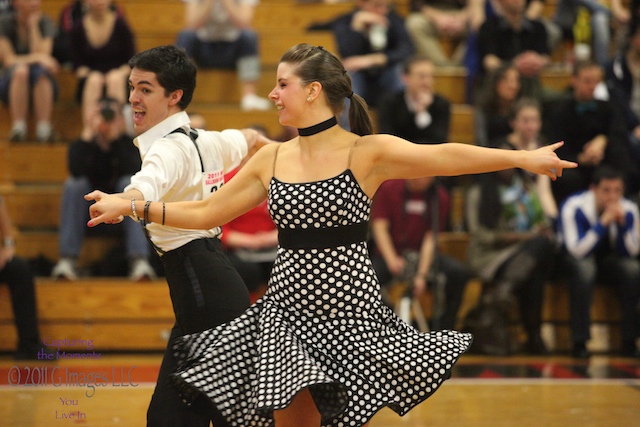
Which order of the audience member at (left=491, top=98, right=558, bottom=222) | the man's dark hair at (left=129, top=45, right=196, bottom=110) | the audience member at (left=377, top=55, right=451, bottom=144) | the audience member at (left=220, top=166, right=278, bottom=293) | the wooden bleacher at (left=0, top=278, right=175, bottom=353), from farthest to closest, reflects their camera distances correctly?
the audience member at (left=377, top=55, right=451, bottom=144), the audience member at (left=491, top=98, right=558, bottom=222), the audience member at (left=220, top=166, right=278, bottom=293), the wooden bleacher at (left=0, top=278, right=175, bottom=353), the man's dark hair at (left=129, top=45, right=196, bottom=110)

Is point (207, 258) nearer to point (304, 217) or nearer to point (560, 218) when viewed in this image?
point (304, 217)

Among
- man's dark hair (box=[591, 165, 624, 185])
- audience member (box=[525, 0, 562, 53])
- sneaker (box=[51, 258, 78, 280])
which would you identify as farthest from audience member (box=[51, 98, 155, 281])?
audience member (box=[525, 0, 562, 53])

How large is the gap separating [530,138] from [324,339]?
4.77m

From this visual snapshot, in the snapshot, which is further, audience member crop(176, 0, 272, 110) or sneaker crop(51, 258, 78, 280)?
audience member crop(176, 0, 272, 110)

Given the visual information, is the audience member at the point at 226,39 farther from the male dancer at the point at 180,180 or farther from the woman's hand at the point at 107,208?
the woman's hand at the point at 107,208

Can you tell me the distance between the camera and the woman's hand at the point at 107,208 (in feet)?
10.2

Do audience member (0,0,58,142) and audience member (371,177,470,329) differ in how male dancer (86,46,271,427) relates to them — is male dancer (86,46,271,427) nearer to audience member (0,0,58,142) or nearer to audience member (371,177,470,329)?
audience member (371,177,470,329)

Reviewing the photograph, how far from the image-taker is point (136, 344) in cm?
685

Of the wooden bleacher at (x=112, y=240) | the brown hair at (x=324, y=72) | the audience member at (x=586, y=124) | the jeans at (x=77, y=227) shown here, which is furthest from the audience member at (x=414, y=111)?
the brown hair at (x=324, y=72)

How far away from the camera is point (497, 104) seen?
320 inches

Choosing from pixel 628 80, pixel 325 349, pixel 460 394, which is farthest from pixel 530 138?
pixel 325 349

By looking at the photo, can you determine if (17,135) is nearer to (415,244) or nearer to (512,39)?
(415,244)

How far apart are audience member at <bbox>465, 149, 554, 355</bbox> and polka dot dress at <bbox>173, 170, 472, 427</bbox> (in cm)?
388

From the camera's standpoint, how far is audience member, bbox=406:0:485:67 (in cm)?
918
